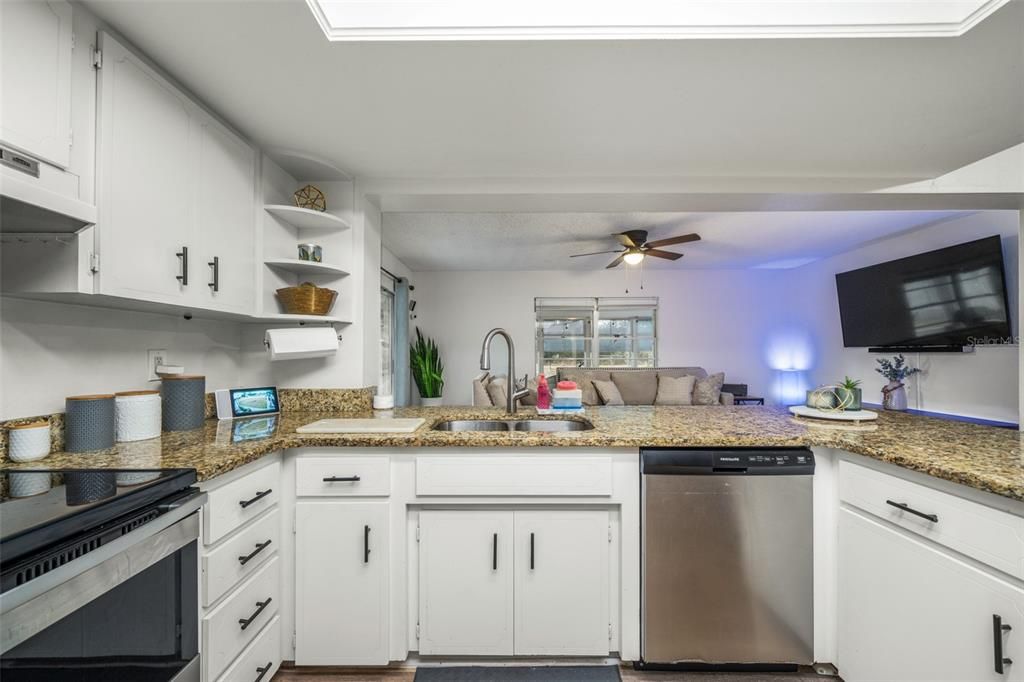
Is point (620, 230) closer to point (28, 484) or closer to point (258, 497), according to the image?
point (258, 497)

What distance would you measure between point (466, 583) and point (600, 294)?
511cm

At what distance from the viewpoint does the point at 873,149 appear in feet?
5.93

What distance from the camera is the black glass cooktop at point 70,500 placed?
0.71 m

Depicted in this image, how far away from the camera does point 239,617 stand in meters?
1.27

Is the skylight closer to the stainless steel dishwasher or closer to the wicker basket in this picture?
the wicker basket

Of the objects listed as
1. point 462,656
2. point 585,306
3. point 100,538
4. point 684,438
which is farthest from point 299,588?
point 585,306

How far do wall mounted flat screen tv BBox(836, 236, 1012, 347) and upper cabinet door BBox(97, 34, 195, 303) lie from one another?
15.3 feet

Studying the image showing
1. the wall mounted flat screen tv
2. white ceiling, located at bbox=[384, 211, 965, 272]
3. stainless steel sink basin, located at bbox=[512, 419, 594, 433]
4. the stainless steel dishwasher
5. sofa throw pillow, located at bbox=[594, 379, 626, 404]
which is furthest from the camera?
sofa throw pillow, located at bbox=[594, 379, 626, 404]

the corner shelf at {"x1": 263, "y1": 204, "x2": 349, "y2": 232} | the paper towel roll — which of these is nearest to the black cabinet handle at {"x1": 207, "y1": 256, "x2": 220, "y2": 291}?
the paper towel roll

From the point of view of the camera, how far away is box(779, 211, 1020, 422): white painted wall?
9.91 feet

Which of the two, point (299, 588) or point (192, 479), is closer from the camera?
point (192, 479)

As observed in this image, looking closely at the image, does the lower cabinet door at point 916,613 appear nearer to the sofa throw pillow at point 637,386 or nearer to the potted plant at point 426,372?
the sofa throw pillow at point 637,386

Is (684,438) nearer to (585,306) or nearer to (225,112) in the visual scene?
Answer: (225,112)

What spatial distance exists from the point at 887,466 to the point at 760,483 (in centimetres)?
36
